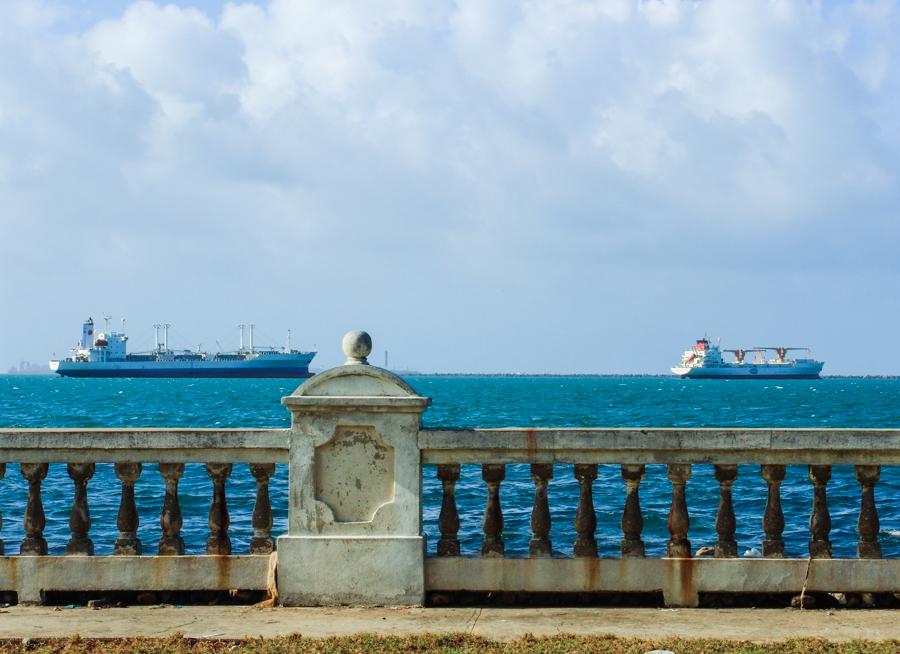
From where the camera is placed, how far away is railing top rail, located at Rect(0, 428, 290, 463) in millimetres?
6977

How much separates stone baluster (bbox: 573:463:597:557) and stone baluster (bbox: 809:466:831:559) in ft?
4.28

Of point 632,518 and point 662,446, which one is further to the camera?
point 632,518

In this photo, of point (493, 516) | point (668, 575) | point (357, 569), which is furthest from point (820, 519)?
point (357, 569)

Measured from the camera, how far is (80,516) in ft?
23.4

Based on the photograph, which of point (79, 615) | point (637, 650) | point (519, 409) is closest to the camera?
point (637, 650)

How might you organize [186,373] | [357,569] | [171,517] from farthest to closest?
1. [186,373]
2. [171,517]
3. [357,569]

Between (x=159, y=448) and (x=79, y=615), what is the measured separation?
1.08 metres

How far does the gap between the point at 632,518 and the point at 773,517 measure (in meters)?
0.85

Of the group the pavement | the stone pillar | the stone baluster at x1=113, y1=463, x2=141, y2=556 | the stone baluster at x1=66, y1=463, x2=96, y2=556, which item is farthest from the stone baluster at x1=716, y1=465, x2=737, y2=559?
the stone baluster at x1=66, y1=463, x2=96, y2=556

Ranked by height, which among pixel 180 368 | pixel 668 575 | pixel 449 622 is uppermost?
pixel 180 368

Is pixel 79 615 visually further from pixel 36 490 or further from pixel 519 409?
pixel 519 409

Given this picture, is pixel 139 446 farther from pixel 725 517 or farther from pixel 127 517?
pixel 725 517

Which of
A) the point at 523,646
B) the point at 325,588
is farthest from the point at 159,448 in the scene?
the point at 523,646

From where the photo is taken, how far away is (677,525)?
22.8 ft
